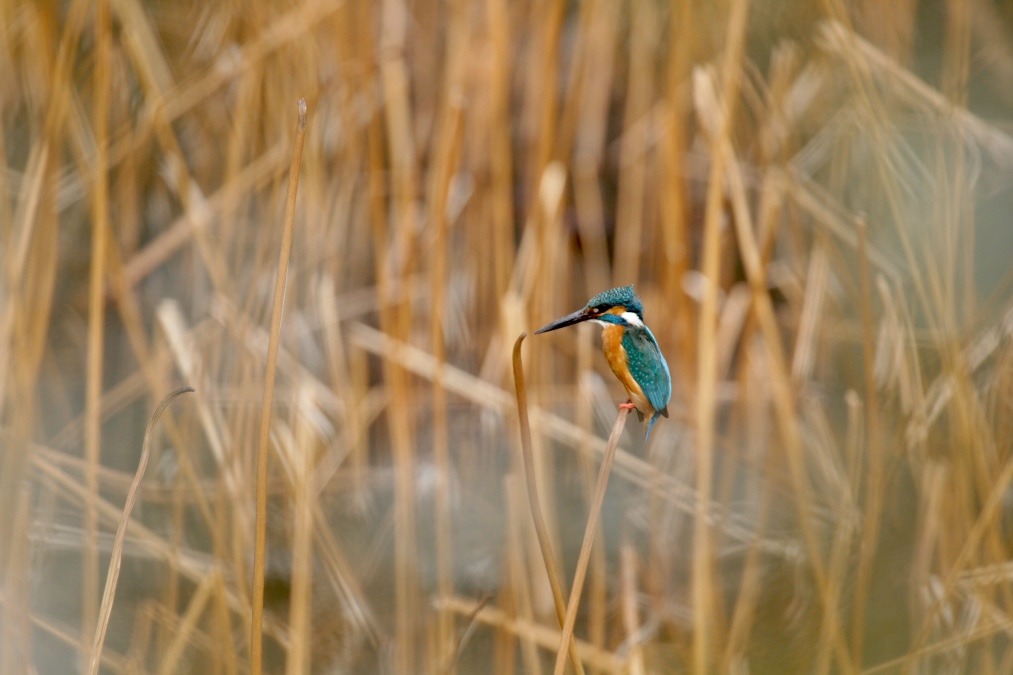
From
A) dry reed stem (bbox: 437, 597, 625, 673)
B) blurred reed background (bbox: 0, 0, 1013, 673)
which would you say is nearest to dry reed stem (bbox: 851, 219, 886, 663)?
blurred reed background (bbox: 0, 0, 1013, 673)

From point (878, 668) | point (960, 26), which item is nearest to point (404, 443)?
point (878, 668)

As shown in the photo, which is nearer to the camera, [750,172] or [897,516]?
[897,516]

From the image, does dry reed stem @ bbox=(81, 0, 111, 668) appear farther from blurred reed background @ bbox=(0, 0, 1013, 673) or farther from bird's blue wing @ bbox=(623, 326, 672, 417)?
bird's blue wing @ bbox=(623, 326, 672, 417)

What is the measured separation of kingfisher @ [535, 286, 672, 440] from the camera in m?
0.55

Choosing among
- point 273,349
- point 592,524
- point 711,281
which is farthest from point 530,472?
point 711,281

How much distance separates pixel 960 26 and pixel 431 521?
1.12 m

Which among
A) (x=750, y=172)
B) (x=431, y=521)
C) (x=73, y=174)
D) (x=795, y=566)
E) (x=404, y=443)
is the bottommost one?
(x=795, y=566)

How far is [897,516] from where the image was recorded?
4.75 ft

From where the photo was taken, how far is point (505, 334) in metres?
1.17

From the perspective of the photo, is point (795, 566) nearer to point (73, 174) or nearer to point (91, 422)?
point (91, 422)

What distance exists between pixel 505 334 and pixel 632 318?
2.01 ft

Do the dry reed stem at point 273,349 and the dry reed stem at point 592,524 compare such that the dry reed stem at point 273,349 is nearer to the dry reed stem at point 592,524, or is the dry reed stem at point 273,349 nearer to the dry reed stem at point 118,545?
the dry reed stem at point 118,545

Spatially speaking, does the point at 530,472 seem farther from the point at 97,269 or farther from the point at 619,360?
the point at 97,269

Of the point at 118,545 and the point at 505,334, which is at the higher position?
the point at 505,334
